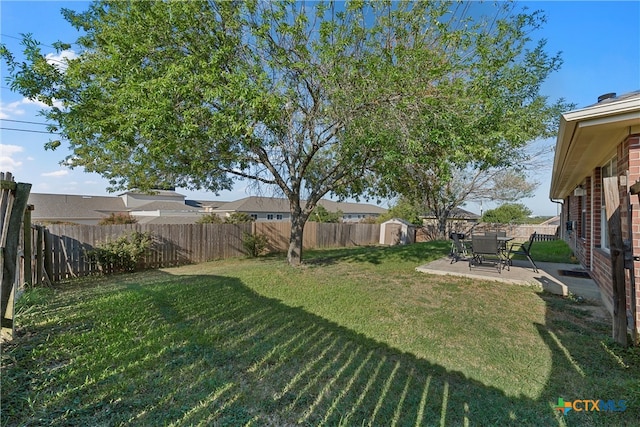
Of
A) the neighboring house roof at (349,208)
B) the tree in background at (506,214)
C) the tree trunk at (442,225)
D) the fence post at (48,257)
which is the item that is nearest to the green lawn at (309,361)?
the fence post at (48,257)

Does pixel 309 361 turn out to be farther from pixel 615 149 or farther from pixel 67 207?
pixel 67 207

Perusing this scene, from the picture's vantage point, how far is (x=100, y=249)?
9.17 metres

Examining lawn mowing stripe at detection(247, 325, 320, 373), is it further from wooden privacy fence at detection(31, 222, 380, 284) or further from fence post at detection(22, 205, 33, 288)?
wooden privacy fence at detection(31, 222, 380, 284)

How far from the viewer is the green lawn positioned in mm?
2350

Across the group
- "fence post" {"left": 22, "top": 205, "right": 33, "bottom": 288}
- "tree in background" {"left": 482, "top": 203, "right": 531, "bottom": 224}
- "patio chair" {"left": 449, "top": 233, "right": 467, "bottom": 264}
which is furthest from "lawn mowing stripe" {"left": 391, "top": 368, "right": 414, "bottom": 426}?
"tree in background" {"left": 482, "top": 203, "right": 531, "bottom": 224}

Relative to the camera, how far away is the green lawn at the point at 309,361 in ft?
7.71

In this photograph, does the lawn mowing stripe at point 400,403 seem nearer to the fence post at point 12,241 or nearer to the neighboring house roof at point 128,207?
the fence post at point 12,241

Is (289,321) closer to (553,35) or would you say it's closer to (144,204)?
(553,35)

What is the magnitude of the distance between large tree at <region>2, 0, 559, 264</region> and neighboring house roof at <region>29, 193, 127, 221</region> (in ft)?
81.1

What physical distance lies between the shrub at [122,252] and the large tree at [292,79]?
254cm

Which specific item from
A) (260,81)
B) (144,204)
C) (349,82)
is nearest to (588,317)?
(349,82)

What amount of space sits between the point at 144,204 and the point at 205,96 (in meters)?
34.3

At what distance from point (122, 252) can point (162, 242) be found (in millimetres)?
1631

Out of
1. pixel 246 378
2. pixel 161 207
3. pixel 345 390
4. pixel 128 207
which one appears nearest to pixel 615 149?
pixel 345 390
